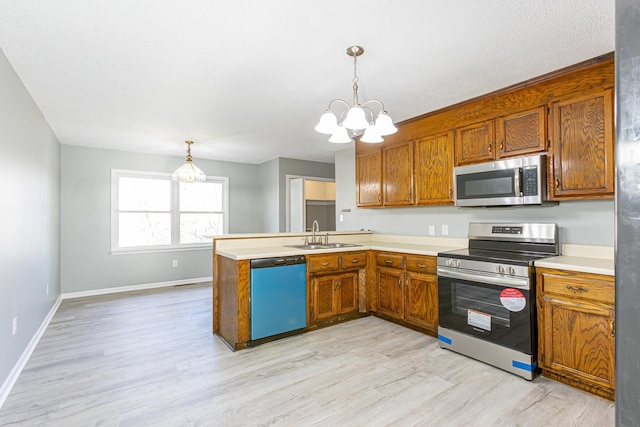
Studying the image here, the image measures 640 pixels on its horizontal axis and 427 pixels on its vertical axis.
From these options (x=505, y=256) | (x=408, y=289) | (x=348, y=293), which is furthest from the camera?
(x=348, y=293)

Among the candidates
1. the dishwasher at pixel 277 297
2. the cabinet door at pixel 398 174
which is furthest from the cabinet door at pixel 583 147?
the dishwasher at pixel 277 297

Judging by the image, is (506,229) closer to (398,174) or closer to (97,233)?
(398,174)

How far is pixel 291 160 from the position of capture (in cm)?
602

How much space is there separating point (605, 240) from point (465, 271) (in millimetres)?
1074

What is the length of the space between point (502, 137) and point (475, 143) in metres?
0.26

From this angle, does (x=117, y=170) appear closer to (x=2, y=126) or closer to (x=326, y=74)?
(x=2, y=126)

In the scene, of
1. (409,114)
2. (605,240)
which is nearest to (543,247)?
(605,240)

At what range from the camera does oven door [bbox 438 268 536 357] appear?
7.74 ft

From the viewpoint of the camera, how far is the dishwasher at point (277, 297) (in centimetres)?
296

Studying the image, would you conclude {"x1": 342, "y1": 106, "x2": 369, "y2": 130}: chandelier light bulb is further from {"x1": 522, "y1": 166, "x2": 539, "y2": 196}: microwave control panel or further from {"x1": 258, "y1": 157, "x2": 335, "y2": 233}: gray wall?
{"x1": 258, "y1": 157, "x2": 335, "y2": 233}: gray wall

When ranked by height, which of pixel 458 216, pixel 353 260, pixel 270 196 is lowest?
pixel 353 260

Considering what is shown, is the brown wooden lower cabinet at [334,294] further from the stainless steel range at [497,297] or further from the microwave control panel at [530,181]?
the microwave control panel at [530,181]

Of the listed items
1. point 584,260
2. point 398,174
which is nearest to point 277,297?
point 398,174

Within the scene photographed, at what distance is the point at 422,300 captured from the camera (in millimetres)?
3205
